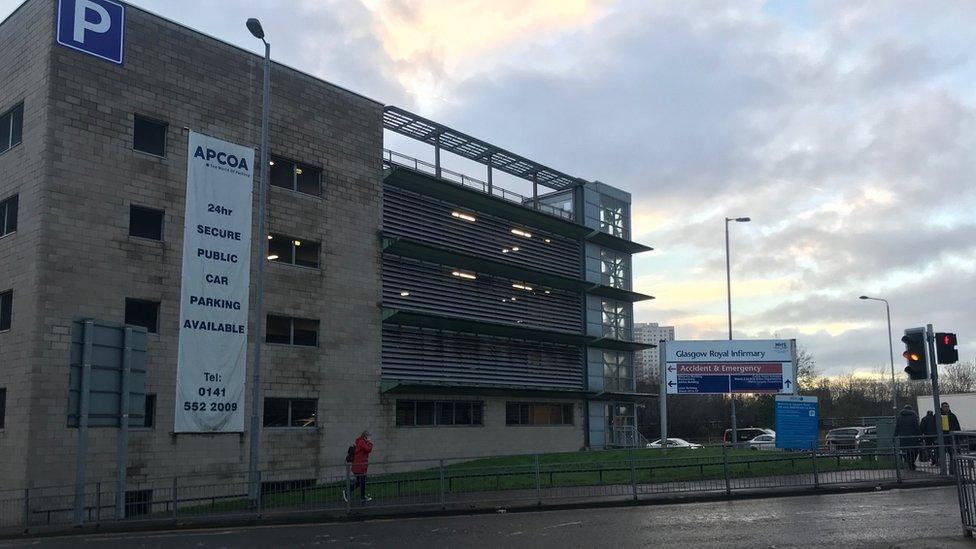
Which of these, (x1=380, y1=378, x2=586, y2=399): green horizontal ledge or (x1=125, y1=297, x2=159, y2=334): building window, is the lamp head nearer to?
(x1=125, y1=297, x2=159, y2=334): building window

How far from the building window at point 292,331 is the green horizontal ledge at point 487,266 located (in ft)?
14.6

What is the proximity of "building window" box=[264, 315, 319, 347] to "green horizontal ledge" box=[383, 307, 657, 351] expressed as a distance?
309 cm

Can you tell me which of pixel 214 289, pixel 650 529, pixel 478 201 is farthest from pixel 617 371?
pixel 650 529

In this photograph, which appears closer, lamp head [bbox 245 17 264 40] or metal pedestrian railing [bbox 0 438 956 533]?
metal pedestrian railing [bbox 0 438 956 533]

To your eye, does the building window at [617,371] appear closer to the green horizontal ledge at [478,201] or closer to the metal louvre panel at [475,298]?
the metal louvre panel at [475,298]

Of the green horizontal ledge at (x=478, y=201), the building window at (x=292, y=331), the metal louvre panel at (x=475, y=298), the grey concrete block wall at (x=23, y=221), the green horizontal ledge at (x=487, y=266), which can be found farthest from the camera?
the green horizontal ledge at (x=478, y=201)

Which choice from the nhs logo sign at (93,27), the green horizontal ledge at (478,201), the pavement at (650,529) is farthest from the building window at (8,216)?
the green horizontal ledge at (478,201)

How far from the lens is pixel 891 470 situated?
21.2 metres

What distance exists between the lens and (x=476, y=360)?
117 feet

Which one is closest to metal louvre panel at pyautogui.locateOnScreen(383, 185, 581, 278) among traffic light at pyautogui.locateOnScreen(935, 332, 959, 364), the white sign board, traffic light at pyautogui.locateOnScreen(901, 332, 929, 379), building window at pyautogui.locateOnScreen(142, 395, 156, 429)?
the white sign board

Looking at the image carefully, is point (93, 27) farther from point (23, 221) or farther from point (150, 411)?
point (150, 411)

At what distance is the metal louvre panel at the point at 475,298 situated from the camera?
3278 cm

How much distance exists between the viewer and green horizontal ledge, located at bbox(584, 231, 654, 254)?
140 feet

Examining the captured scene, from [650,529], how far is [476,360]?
72.8 feet
